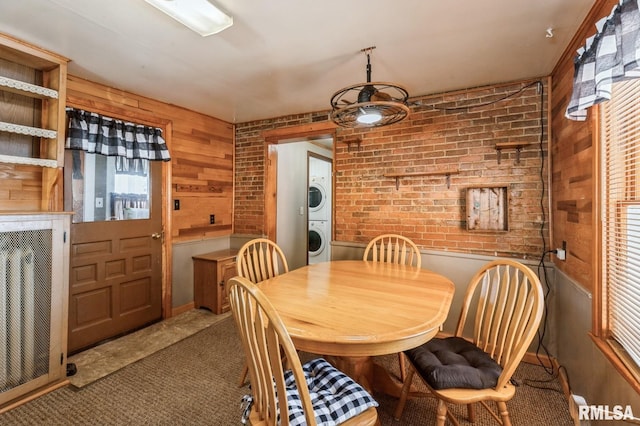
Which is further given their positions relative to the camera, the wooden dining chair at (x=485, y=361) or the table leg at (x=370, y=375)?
the table leg at (x=370, y=375)

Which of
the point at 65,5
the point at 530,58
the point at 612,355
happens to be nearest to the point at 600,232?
the point at 612,355

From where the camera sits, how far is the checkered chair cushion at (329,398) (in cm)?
109

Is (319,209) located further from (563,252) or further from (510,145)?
(563,252)

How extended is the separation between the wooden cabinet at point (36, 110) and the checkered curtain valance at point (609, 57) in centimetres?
315

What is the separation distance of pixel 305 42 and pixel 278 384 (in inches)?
77.0

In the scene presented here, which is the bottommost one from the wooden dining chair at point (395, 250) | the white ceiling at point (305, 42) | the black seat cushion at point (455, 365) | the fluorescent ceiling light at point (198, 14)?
the black seat cushion at point (455, 365)

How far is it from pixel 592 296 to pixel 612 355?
311mm

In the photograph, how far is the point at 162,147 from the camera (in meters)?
3.05

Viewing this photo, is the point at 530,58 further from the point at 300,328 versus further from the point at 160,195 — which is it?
the point at 160,195

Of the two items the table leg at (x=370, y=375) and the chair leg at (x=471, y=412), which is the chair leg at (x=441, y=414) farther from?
the chair leg at (x=471, y=412)

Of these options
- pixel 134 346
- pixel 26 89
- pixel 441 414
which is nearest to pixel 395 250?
pixel 441 414

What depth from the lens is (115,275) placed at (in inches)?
110

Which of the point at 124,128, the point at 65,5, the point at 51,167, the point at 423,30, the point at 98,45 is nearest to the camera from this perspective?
the point at 65,5

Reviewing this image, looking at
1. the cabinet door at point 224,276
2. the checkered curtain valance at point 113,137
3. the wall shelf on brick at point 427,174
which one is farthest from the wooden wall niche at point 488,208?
the checkered curtain valance at point 113,137
